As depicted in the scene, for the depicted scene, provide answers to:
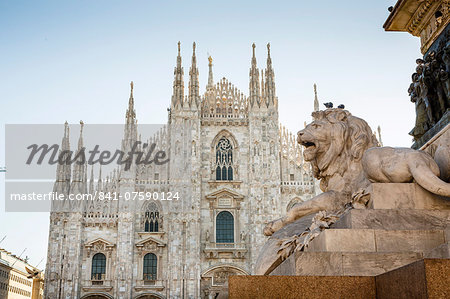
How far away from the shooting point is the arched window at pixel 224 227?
27734 mm

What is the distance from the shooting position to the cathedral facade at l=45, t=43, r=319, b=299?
2667cm

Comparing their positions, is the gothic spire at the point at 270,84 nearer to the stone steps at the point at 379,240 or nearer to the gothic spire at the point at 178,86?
the gothic spire at the point at 178,86

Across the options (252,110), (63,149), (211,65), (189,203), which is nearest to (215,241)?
(189,203)

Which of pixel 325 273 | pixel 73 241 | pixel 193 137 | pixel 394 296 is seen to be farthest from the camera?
pixel 193 137

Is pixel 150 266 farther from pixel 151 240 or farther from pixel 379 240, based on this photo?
pixel 379 240

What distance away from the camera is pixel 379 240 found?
3.04m

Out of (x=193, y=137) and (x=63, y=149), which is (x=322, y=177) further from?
(x=63, y=149)

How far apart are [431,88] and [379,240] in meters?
2.64

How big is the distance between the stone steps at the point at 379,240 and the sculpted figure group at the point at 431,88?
2121 millimetres

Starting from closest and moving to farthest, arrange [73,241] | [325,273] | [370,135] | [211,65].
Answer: [325,273] → [370,135] → [73,241] → [211,65]

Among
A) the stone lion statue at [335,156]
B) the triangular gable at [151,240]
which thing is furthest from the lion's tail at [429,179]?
the triangular gable at [151,240]

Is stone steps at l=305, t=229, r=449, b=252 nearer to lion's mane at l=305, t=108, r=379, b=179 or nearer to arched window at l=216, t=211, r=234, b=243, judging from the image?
lion's mane at l=305, t=108, r=379, b=179

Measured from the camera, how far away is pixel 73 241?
27.1 m

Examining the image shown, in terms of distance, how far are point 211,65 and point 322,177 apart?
3230cm
